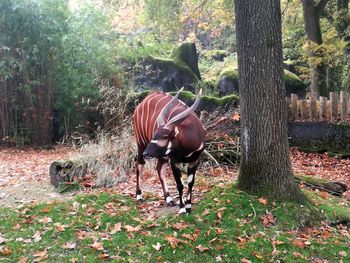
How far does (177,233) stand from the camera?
15.3 feet

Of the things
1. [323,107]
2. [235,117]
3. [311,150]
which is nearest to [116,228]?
[235,117]

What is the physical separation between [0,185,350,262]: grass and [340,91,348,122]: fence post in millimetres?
5610

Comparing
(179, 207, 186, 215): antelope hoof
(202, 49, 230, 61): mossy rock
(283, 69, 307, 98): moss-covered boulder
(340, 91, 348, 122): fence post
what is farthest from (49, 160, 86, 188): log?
(202, 49, 230, 61): mossy rock

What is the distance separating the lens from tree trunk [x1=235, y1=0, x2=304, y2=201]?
17.1 ft

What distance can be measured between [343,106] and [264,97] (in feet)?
20.2

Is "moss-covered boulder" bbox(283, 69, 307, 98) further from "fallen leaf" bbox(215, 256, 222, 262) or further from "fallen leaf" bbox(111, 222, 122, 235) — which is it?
"fallen leaf" bbox(215, 256, 222, 262)

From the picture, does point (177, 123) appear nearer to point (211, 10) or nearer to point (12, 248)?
point (12, 248)

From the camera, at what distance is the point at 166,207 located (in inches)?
214

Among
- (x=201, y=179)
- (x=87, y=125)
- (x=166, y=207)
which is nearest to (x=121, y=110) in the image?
(x=87, y=125)

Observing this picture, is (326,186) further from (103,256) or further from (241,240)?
(103,256)

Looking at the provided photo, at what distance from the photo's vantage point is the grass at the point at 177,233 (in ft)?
14.2

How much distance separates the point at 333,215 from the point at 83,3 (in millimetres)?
9338

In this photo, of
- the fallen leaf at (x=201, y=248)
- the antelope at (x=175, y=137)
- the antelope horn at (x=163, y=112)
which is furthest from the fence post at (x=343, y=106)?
the fallen leaf at (x=201, y=248)

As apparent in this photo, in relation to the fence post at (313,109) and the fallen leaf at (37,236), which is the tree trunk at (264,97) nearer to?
the fallen leaf at (37,236)
